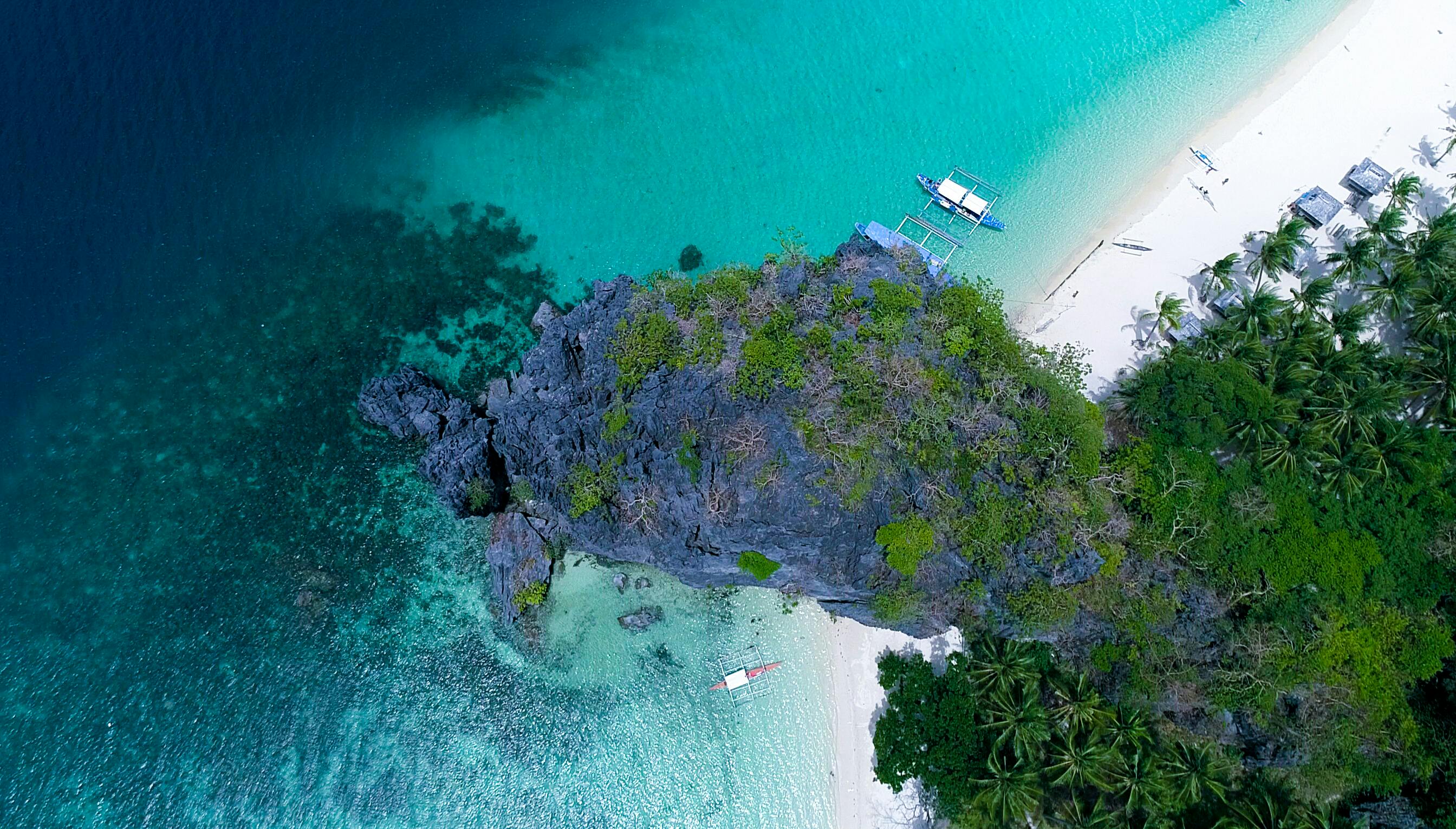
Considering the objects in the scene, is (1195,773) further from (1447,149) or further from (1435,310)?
(1447,149)

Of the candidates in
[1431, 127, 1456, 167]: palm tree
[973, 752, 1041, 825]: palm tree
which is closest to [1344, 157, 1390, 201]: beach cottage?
[1431, 127, 1456, 167]: palm tree

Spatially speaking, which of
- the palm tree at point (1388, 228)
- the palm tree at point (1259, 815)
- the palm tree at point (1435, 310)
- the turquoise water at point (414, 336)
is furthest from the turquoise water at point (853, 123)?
the palm tree at point (1259, 815)

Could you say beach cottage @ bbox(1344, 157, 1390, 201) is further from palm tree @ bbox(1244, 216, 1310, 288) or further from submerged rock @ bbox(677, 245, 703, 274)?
submerged rock @ bbox(677, 245, 703, 274)

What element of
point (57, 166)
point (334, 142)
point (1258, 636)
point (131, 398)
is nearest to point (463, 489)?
point (131, 398)

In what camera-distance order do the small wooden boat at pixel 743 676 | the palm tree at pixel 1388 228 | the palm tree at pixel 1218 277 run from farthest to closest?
1. the palm tree at pixel 1218 277
2. the palm tree at pixel 1388 228
3. the small wooden boat at pixel 743 676

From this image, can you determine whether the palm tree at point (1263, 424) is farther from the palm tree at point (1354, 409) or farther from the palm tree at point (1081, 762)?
the palm tree at point (1081, 762)

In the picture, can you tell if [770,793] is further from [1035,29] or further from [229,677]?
[1035,29]
